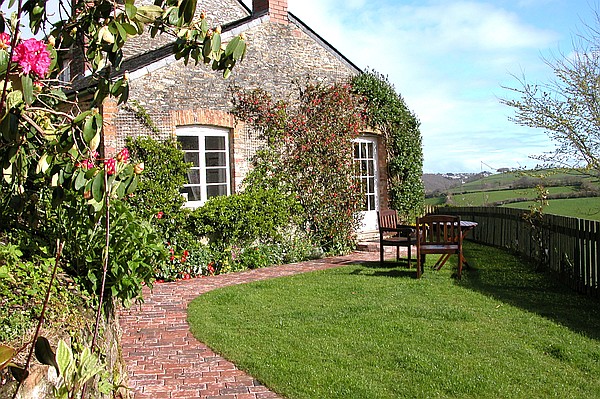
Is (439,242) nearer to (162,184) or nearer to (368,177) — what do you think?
(162,184)

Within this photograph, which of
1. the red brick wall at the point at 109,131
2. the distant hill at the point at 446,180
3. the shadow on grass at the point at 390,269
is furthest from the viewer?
the distant hill at the point at 446,180

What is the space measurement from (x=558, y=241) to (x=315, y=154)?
5.38 metres

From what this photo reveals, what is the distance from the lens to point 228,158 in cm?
1108

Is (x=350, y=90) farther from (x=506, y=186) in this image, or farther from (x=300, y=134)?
(x=506, y=186)

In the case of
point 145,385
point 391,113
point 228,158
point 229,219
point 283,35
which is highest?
point 283,35

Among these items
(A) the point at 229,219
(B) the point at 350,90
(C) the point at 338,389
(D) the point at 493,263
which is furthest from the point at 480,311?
(B) the point at 350,90

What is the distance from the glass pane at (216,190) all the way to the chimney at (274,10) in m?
3.94

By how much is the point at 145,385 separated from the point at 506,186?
1412cm

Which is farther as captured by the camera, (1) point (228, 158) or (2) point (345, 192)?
(2) point (345, 192)

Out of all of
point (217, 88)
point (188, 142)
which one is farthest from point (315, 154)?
point (188, 142)

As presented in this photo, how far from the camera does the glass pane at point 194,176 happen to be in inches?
419

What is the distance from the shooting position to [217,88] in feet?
35.7

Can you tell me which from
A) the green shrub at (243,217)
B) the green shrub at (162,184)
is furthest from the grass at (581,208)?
the green shrub at (162,184)

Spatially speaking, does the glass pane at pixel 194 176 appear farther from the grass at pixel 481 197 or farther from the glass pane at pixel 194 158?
the grass at pixel 481 197
